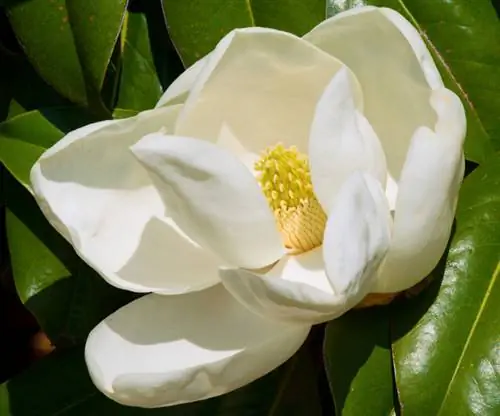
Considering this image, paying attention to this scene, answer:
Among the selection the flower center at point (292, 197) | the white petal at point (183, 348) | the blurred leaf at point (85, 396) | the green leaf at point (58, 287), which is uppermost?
the flower center at point (292, 197)

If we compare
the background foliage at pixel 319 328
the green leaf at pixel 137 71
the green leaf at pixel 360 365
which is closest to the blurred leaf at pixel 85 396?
the background foliage at pixel 319 328

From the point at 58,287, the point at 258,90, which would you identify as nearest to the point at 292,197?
the point at 258,90

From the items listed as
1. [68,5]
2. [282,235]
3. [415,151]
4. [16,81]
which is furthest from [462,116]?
[16,81]

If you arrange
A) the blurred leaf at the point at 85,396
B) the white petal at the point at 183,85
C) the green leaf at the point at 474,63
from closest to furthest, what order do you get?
1. the white petal at the point at 183,85
2. the green leaf at the point at 474,63
3. the blurred leaf at the point at 85,396

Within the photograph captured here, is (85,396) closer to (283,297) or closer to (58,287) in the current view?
(58,287)

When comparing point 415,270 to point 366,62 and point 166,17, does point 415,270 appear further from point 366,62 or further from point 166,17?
point 166,17

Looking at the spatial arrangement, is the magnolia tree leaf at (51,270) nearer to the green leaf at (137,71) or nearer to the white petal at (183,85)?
the green leaf at (137,71)
